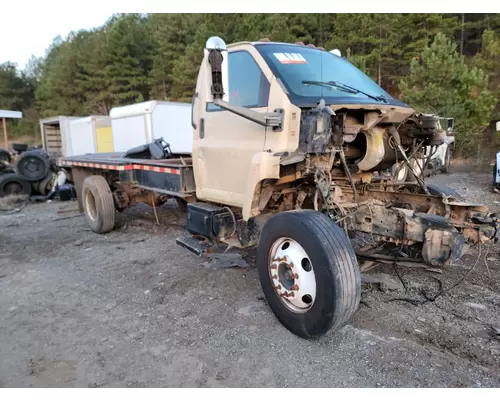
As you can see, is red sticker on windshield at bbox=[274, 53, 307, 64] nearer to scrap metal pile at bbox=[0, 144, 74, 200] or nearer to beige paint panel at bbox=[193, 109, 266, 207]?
beige paint panel at bbox=[193, 109, 266, 207]

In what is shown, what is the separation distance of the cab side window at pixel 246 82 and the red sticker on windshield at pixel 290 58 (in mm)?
230

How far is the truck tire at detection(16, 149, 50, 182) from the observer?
10.5m

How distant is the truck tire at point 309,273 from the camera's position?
276 centimetres

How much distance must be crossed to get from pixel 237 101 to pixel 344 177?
1.31 meters

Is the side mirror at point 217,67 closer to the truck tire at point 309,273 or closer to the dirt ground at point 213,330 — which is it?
the truck tire at point 309,273

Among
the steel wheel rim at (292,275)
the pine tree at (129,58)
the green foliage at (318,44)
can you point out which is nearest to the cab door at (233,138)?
the steel wheel rim at (292,275)

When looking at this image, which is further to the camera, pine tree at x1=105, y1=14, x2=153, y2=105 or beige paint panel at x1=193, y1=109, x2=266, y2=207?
pine tree at x1=105, y1=14, x2=153, y2=105

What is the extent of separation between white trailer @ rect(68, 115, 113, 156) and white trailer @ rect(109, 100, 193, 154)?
4.71ft

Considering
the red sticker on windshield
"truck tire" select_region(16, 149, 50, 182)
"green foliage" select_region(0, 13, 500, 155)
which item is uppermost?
"green foliage" select_region(0, 13, 500, 155)

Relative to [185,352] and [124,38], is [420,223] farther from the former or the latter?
[124,38]

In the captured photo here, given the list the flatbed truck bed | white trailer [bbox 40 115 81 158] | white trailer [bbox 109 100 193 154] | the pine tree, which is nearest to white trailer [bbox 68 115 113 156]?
white trailer [bbox 40 115 81 158]

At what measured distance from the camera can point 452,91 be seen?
16906 millimetres

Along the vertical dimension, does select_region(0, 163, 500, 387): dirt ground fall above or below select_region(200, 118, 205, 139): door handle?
below

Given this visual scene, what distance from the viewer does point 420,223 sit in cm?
319
